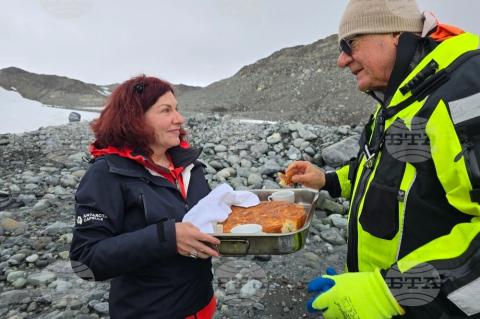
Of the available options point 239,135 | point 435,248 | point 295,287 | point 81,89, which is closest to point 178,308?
point 435,248

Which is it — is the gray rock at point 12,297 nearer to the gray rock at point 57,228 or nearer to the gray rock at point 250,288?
the gray rock at point 57,228

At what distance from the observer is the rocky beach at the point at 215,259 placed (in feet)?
13.5

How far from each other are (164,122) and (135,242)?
2.96ft

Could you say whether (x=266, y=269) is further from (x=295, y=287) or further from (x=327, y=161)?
(x=327, y=161)

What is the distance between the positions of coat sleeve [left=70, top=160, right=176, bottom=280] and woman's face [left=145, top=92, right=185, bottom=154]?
1.60 ft

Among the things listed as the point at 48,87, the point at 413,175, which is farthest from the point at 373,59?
the point at 48,87

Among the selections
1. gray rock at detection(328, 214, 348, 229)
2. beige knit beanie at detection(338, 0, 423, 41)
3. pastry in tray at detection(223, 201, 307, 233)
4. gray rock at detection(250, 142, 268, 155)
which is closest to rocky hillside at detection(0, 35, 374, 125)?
gray rock at detection(250, 142, 268, 155)

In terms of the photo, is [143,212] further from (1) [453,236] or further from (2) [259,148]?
(2) [259,148]

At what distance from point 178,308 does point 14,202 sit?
19.0 ft

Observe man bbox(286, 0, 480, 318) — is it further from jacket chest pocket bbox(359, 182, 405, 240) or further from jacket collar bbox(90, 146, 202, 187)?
jacket collar bbox(90, 146, 202, 187)

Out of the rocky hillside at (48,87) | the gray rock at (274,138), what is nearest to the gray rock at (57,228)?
the gray rock at (274,138)

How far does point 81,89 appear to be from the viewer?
5972cm

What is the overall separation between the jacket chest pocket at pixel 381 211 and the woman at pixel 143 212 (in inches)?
32.7

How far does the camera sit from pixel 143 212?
93.7 inches
